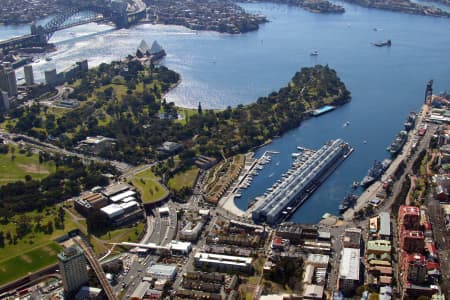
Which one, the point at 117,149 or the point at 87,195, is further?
the point at 117,149

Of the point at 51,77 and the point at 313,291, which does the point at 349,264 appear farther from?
the point at 51,77

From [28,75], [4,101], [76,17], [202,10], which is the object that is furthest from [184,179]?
[76,17]

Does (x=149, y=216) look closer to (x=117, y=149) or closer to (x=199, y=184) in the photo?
(x=199, y=184)

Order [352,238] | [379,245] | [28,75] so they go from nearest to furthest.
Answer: [379,245] < [352,238] < [28,75]

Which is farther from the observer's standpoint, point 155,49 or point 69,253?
point 155,49

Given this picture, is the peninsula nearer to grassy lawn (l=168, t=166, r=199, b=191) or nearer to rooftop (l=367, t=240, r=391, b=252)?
grassy lawn (l=168, t=166, r=199, b=191)

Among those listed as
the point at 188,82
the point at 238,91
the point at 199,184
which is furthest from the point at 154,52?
the point at 199,184

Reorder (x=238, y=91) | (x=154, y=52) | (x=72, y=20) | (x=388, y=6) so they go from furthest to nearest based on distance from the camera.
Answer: (x=388, y=6)
(x=72, y=20)
(x=154, y=52)
(x=238, y=91)
